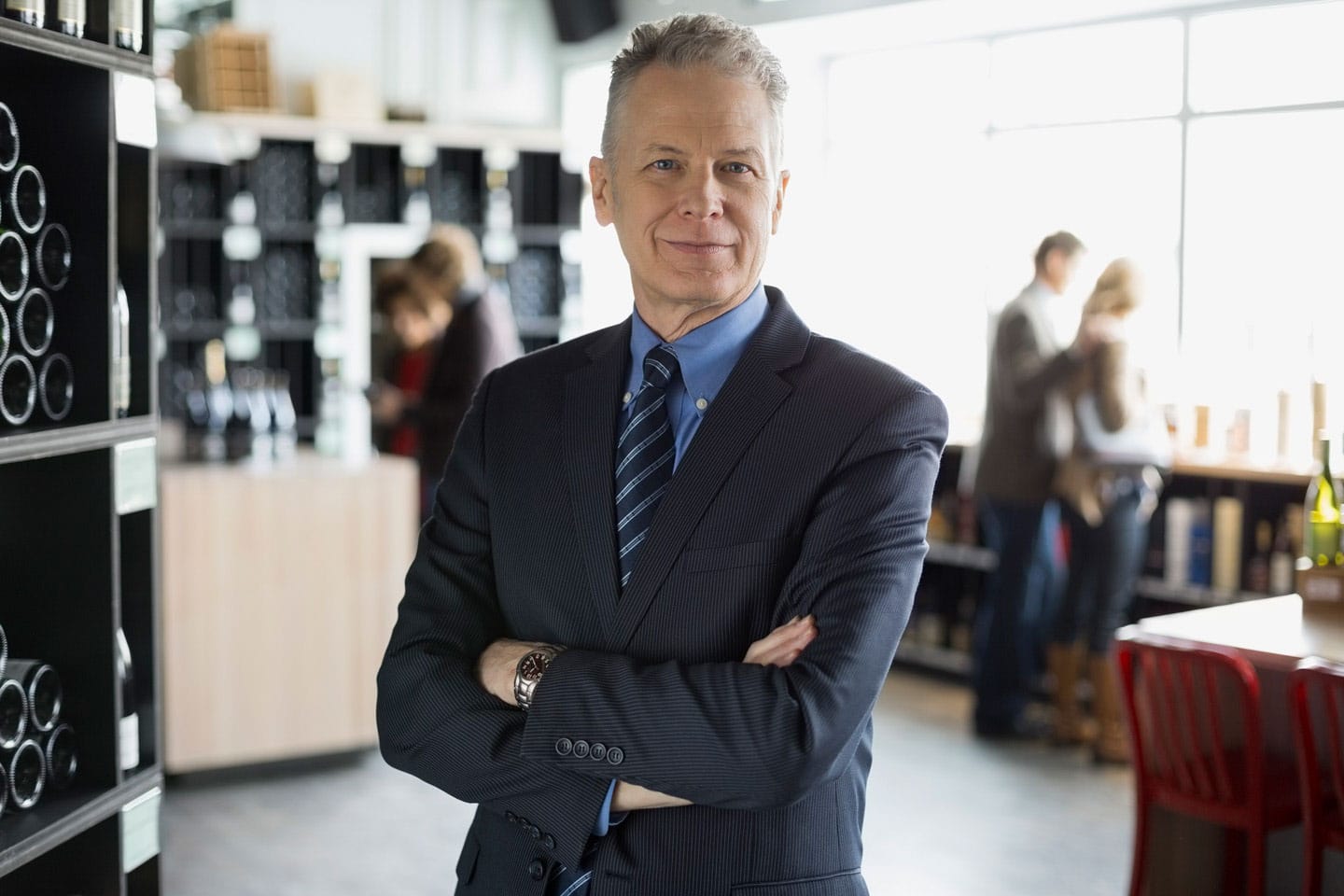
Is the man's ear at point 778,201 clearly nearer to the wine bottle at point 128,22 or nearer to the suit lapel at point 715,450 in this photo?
the suit lapel at point 715,450

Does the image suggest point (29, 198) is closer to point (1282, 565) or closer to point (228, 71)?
point (1282, 565)

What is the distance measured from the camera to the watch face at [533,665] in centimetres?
170

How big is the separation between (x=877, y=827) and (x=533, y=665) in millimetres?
3313

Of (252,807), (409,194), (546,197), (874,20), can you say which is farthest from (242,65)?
(252,807)

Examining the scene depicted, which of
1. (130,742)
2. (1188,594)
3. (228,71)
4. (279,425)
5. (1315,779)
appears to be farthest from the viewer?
(228,71)

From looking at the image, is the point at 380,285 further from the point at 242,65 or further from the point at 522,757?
the point at 522,757

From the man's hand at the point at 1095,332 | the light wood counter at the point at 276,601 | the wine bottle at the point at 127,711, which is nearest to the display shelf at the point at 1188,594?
the man's hand at the point at 1095,332

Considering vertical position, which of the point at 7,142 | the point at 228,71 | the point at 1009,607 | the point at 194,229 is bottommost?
the point at 1009,607

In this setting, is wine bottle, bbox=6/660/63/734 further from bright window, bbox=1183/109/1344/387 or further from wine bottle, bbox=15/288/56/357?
bright window, bbox=1183/109/1344/387

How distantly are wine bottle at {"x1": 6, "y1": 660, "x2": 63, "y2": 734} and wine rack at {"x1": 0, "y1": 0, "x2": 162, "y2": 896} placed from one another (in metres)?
0.03

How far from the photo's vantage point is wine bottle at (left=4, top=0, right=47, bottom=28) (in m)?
1.85

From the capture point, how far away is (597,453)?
69.1 inches

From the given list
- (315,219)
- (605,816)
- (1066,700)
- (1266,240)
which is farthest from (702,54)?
(315,219)

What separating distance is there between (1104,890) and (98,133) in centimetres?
341
